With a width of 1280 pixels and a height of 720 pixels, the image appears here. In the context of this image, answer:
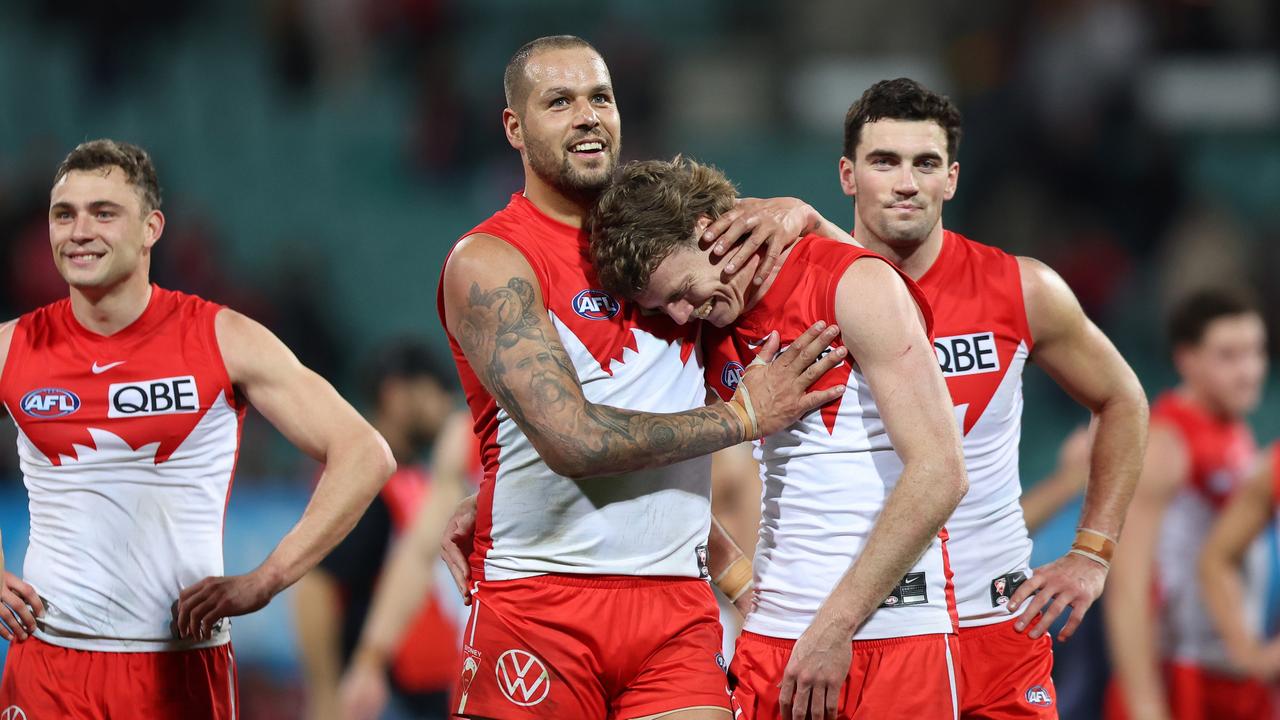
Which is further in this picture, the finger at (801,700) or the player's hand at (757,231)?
the player's hand at (757,231)

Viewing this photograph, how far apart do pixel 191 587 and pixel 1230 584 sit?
4565 millimetres

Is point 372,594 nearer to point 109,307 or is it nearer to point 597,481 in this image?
point 109,307

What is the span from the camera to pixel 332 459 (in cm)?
479

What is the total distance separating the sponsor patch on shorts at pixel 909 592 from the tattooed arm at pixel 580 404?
503 mm

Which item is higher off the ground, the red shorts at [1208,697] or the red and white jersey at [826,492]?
the red and white jersey at [826,492]

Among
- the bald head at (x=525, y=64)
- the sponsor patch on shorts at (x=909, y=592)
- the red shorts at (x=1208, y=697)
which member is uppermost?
the bald head at (x=525, y=64)

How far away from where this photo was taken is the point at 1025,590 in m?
4.55

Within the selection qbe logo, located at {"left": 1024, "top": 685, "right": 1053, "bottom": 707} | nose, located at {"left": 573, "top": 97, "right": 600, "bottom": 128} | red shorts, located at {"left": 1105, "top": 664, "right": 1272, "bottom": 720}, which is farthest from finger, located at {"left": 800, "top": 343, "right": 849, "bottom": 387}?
red shorts, located at {"left": 1105, "top": 664, "right": 1272, "bottom": 720}

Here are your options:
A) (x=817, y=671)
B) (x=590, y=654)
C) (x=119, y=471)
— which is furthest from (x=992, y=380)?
(x=119, y=471)

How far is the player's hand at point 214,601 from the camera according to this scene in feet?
14.9

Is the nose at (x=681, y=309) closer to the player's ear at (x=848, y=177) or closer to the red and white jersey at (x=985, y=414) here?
the red and white jersey at (x=985, y=414)

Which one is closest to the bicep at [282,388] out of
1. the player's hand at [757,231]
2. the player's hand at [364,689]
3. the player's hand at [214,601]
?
the player's hand at [214,601]

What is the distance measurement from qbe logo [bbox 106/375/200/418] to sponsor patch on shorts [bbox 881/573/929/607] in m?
2.22

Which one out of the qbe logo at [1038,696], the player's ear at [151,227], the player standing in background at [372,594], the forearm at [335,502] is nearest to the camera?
the qbe logo at [1038,696]
